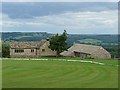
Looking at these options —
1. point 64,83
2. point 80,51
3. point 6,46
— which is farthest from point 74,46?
point 64,83

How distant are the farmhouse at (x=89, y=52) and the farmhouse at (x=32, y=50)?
285 inches

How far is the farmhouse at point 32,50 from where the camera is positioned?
94500 millimetres

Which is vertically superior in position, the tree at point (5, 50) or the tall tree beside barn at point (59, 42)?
the tall tree beside barn at point (59, 42)

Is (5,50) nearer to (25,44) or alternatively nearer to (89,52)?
(25,44)

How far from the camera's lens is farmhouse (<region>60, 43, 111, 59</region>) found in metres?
92.4

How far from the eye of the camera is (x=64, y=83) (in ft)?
94.7

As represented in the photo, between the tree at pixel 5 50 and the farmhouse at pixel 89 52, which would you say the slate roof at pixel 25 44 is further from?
the farmhouse at pixel 89 52

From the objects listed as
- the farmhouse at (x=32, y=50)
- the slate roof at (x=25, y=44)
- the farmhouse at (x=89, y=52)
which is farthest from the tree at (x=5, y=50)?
the farmhouse at (x=89, y=52)

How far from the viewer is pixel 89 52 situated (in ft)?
309

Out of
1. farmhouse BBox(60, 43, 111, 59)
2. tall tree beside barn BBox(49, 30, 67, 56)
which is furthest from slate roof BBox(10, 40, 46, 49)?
farmhouse BBox(60, 43, 111, 59)

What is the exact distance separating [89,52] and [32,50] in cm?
1591

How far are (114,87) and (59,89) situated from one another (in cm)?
455

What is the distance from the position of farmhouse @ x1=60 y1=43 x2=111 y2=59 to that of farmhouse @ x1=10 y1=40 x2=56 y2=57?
723 cm

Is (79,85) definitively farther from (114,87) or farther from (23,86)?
(23,86)
